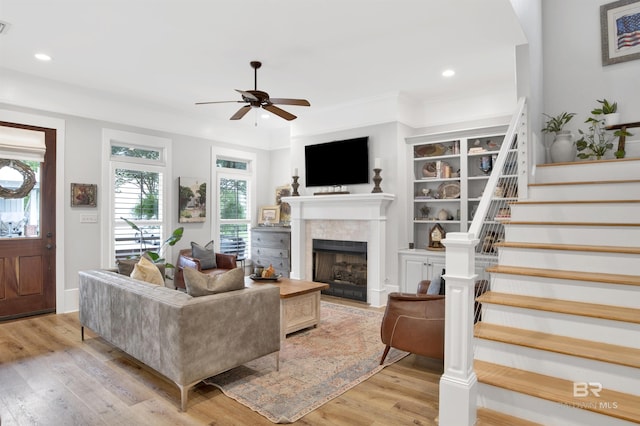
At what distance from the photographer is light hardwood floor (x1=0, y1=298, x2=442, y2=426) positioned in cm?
238

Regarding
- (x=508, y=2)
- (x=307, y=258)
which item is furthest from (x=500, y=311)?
(x=307, y=258)

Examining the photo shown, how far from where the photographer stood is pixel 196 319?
248 cm

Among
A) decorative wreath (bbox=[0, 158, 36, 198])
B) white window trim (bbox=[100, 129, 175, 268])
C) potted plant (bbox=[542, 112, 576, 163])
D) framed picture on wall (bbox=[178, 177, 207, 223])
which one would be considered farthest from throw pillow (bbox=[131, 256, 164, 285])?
potted plant (bbox=[542, 112, 576, 163])

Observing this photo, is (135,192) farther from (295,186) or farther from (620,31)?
(620,31)

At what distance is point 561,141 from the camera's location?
3.96m

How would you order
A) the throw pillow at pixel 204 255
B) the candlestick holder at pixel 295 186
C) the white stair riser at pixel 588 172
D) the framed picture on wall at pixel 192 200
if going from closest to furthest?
the white stair riser at pixel 588 172 < the throw pillow at pixel 204 255 < the framed picture on wall at pixel 192 200 < the candlestick holder at pixel 295 186

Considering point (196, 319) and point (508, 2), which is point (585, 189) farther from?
point (196, 319)

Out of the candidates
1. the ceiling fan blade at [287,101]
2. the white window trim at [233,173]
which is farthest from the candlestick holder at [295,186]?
the ceiling fan blade at [287,101]

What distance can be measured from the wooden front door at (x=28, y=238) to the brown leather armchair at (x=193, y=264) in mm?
1578

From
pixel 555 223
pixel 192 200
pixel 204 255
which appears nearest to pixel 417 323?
pixel 555 223

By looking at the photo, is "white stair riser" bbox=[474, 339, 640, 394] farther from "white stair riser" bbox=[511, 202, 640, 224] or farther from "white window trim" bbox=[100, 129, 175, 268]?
"white window trim" bbox=[100, 129, 175, 268]

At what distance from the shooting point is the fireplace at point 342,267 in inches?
220

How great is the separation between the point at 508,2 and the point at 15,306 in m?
6.21

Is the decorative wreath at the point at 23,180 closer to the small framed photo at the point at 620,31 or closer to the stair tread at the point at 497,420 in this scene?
the stair tread at the point at 497,420
